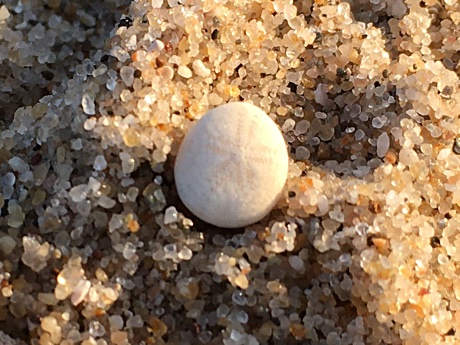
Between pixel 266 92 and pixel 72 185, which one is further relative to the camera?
pixel 266 92

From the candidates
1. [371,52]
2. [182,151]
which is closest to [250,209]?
[182,151]

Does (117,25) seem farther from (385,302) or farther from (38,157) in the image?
(385,302)

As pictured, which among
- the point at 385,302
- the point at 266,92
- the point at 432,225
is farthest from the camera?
the point at 266,92

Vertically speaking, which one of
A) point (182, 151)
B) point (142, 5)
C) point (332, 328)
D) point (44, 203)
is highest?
point (142, 5)

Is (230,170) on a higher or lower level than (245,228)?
higher

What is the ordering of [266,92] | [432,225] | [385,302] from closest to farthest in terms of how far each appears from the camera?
[385,302]
[432,225]
[266,92]

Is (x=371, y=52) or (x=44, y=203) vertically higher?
(x=371, y=52)
